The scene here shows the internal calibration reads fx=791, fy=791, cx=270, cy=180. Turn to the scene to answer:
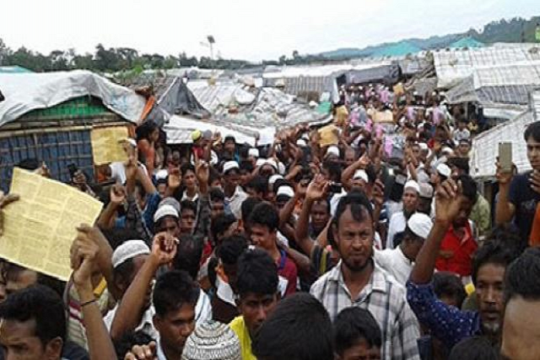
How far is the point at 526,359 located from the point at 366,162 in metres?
6.26

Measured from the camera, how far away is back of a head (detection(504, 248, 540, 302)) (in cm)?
189

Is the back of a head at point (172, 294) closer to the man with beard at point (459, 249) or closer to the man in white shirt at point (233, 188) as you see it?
the man with beard at point (459, 249)

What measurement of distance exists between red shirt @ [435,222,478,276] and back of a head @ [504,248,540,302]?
10.3ft

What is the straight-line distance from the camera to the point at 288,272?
179 inches

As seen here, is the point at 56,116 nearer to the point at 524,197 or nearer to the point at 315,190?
the point at 315,190

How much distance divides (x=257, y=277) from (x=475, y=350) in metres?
1.12

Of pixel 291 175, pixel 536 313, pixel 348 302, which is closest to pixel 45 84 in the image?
pixel 291 175

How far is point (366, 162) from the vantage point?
26.1ft

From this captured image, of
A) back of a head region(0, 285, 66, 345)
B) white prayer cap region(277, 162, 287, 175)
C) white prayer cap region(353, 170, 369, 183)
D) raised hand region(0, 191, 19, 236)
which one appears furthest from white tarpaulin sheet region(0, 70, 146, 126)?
back of a head region(0, 285, 66, 345)

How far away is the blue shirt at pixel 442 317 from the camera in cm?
337

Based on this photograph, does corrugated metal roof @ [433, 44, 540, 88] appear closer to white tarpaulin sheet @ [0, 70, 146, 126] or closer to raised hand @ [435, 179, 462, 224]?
white tarpaulin sheet @ [0, 70, 146, 126]

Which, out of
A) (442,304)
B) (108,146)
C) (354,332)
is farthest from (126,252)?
(108,146)

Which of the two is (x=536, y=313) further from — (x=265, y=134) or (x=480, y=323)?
(x=265, y=134)

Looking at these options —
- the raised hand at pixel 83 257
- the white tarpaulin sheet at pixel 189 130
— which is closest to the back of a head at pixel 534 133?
the raised hand at pixel 83 257
